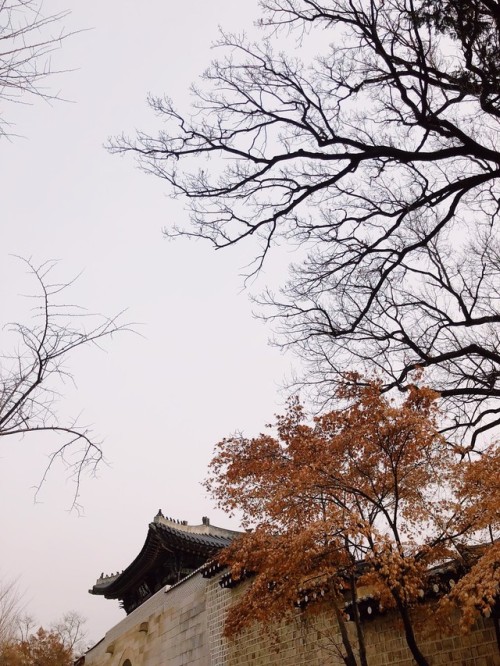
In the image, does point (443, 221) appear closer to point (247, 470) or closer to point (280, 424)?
point (280, 424)

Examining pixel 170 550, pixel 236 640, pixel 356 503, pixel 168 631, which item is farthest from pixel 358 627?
pixel 170 550

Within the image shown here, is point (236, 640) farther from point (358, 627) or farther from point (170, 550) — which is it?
point (170, 550)

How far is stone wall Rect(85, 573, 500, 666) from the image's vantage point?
29.4ft

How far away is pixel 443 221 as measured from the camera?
8.98 m

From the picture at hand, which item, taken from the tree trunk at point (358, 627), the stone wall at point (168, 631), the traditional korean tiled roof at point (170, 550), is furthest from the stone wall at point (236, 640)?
the traditional korean tiled roof at point (170, 550)

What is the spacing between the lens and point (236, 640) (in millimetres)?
13953

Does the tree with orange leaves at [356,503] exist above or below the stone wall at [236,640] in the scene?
above

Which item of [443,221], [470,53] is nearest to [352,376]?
[443,221]

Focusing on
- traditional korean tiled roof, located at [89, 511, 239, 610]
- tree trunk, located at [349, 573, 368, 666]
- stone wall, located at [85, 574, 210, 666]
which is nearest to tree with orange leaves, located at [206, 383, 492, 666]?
tree trunk, located at [349, 573, 368, 666]

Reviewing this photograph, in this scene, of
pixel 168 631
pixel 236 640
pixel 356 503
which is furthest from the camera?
pixel 168 631

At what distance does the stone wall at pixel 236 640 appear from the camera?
895 centimetres

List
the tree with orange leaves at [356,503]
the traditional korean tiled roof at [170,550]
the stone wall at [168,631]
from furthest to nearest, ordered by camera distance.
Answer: the traditional korean tiled roof at [170,550] → the stone wall at [168,631] → the tree with orange leaves at [356,503]

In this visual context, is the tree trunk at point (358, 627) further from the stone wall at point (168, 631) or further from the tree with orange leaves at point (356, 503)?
the stone wall at point (168, 631)

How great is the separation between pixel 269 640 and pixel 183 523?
12.7 m
